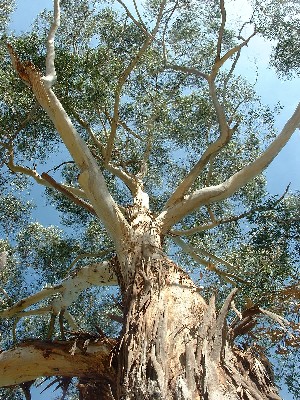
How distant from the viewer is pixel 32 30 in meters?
9.41

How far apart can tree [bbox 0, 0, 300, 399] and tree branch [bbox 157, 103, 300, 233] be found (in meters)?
0.02

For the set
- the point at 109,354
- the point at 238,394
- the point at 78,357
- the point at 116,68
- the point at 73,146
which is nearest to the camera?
the point at 238,394

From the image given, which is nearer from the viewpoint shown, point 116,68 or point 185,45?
point 116,68

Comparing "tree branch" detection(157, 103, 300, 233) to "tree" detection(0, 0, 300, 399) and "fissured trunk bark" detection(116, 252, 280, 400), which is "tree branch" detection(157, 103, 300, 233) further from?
"fissured trunk bark" detection(116, 252, 280, 400)

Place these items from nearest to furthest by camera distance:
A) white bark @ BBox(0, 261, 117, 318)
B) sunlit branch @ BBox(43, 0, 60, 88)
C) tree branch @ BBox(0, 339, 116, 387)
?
tree branch @ BBox(0, 339, 116, 387) → sunlit branch @ BBox(43, 0, 60, 88) → white bark @ BBox(0, 261, 117, 318)

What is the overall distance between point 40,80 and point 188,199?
6.59 feet

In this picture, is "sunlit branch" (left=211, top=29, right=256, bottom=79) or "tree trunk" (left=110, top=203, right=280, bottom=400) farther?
"sunlit branch" (left=211, top=29, right=256, bottom=79)

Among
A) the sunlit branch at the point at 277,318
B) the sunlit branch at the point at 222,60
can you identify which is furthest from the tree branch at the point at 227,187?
the sunlit branch at the point at 277,318

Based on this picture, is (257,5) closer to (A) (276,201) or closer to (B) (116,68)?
(B) (116,68)

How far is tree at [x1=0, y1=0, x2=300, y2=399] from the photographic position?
10.4 ft

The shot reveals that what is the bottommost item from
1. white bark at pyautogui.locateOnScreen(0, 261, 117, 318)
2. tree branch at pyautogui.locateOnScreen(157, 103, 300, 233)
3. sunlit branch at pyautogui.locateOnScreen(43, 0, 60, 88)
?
white bark at pyautogui.locateOnScreen(0, 261, 117, 318)

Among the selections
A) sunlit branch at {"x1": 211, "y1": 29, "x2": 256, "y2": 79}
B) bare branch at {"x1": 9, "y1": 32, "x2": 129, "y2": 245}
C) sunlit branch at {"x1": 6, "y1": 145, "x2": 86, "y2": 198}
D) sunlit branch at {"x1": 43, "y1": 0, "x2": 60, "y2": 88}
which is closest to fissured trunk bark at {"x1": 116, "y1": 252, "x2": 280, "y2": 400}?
bare branch at {"x1": 9, "y1": 32, "x2": 129, "y2": 245}

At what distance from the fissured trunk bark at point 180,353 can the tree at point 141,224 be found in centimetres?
1

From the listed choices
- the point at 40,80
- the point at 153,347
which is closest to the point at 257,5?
the point at 40,80
